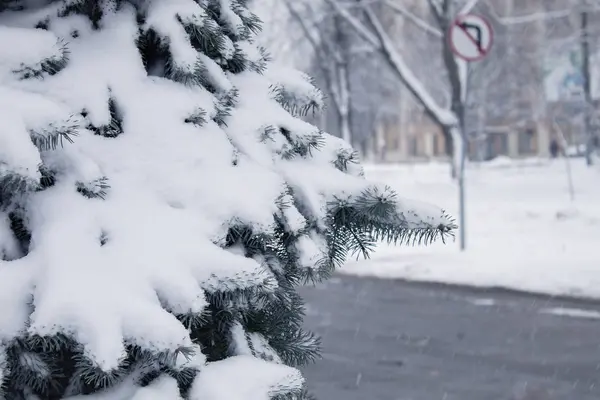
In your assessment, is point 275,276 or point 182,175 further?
point 275,276

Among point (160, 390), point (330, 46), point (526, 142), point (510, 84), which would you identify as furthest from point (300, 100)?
point (526, 142)

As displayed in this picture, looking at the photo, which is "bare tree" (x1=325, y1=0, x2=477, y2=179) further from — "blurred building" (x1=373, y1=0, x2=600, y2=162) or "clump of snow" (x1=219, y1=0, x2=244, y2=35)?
"clump of snow" (x1=219, y1=0, x2=244, y2=35)

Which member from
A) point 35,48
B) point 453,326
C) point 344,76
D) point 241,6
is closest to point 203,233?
point 35,48

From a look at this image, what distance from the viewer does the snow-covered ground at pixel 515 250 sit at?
1190 cm

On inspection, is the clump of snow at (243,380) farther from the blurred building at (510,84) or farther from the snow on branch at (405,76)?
the snow on branch at (405,76)

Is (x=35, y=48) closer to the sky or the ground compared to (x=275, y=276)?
closer to the sky

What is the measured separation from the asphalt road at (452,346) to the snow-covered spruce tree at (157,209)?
4.00 meters

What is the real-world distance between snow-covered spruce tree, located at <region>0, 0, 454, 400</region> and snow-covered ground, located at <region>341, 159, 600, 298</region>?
333 inches

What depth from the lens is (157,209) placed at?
99.5 inches

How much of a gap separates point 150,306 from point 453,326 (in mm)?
7489

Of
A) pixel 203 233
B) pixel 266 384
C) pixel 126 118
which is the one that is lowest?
pixel 266 384

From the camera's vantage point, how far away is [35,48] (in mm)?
2584

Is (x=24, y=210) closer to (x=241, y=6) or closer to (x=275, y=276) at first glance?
(x=275, y=276)

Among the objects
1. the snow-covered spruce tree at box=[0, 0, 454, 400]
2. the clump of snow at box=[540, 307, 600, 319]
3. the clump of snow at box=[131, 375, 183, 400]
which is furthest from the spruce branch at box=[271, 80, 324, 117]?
the clump of snow at box=[540, 307, 600, 319]
